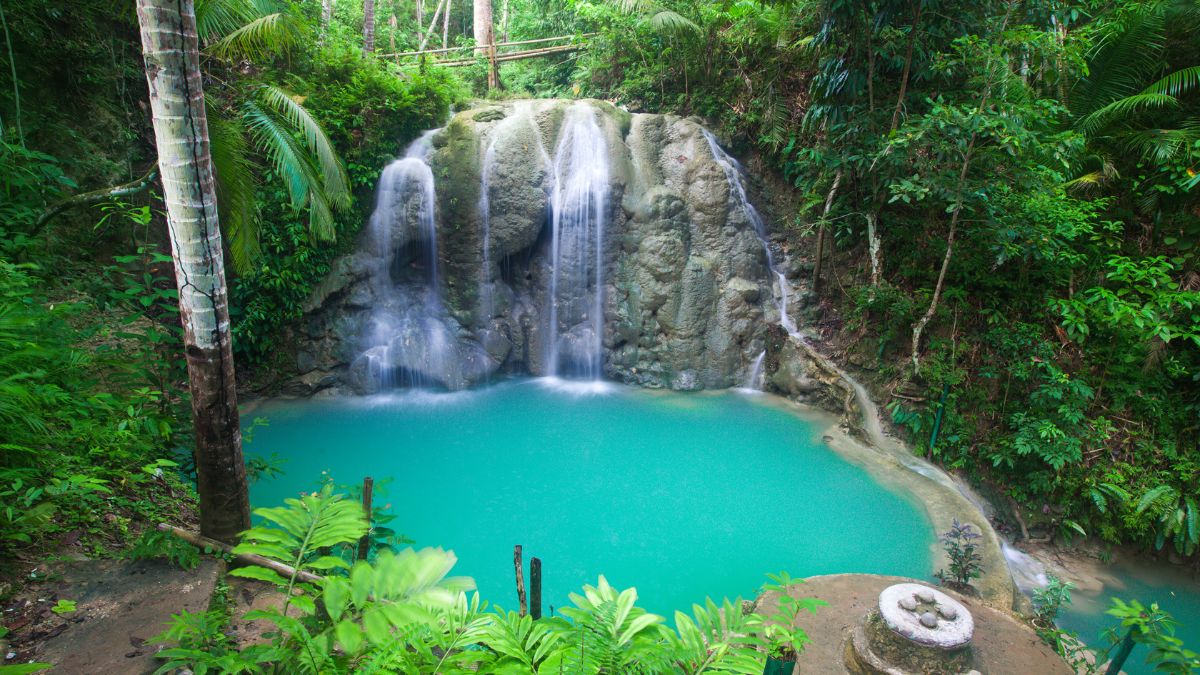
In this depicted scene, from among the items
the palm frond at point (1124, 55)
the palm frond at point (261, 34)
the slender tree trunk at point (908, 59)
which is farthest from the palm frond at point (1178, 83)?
the palm frond at point (261, 34)

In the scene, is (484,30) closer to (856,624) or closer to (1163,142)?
(1163,142)

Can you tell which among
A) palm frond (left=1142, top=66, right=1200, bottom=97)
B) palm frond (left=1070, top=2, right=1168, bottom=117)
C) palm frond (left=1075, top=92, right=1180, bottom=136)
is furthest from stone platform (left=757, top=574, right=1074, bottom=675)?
palm frond (left=1070, top=2, right=1168, bottom=117)

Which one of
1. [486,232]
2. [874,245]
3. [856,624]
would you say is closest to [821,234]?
[874,245]

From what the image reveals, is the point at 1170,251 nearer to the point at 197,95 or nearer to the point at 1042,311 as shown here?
the point at 1042,311

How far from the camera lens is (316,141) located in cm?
754

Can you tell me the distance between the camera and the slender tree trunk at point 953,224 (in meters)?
6.41

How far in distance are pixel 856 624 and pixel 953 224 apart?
5105 millimetres

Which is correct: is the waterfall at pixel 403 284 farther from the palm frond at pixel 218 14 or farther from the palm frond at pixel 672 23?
the palm frond at pixel 672 23

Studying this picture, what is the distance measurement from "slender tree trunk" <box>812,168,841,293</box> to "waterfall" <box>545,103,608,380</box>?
355 centimetres

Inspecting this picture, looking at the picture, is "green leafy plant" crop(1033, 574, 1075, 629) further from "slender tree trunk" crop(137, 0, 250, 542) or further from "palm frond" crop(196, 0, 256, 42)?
"palm frond" crop(196, 0, 256, 42)

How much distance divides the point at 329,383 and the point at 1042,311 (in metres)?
10.1

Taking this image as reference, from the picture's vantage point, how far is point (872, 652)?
371 centimetres

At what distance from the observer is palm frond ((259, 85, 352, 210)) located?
7.28 metres

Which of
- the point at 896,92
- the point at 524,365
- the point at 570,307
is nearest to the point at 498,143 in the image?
the point at 570,307
